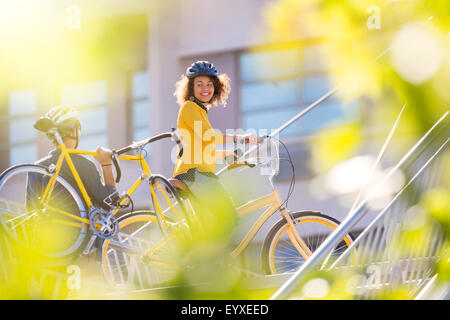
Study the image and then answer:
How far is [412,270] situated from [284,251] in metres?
1.09

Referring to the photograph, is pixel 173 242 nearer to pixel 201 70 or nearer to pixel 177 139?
pixel 177 139

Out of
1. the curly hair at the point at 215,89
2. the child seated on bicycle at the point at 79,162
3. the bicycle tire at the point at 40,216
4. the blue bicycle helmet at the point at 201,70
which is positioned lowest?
the bicycle tire at the point at 40,216

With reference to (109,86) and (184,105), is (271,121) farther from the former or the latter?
(184,105)

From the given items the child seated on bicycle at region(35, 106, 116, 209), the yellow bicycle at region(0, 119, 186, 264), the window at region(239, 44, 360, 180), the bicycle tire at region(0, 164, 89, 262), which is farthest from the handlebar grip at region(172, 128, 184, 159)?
the window at region(239, 44, 360, 180)

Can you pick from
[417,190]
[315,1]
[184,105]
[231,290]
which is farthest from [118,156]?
[315,1]

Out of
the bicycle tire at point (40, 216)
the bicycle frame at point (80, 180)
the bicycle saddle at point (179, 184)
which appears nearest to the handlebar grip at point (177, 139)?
the bicycle saddle at point (179, 184)

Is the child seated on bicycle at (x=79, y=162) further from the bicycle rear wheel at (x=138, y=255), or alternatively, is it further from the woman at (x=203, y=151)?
the woman at (x=203, y=151)

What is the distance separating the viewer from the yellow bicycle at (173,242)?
10.7 ft

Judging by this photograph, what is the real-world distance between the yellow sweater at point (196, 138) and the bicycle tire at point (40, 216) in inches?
22.1

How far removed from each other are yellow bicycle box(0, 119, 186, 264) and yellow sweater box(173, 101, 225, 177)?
0.06 metres

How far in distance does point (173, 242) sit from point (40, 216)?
68 centimetres

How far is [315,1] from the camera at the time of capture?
1.22 m

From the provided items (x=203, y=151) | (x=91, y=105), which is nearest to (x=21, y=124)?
(x=91, y=105)

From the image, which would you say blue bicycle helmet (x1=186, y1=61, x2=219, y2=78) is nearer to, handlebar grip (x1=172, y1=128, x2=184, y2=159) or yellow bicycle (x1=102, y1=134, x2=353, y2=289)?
handlebar grip (x1=172, y1=128, x2=184, y2=159)
